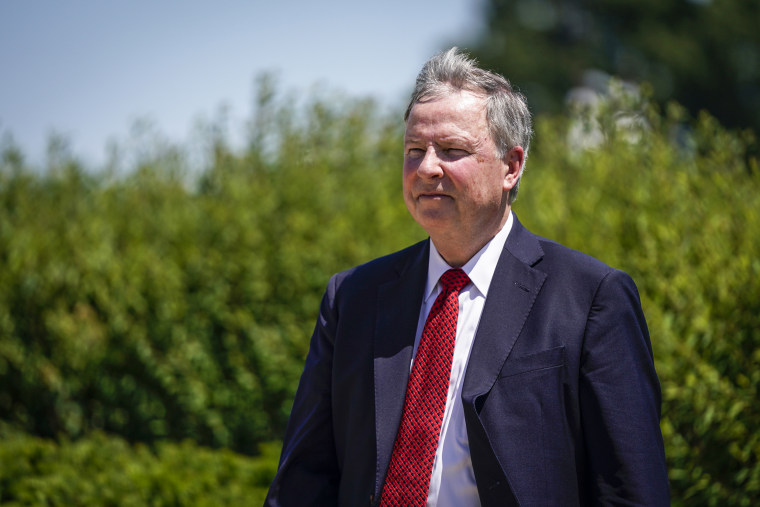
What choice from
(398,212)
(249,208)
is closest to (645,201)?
(398,212)

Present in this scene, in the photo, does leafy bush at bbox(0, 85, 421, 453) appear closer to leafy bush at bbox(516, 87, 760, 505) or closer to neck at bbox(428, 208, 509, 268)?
leafy bush at bbox(516, 87, 760, 505)

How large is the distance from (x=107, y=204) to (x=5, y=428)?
2.08m

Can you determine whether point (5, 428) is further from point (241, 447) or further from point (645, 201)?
point (645, 201)

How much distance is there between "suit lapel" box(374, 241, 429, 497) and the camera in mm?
2117

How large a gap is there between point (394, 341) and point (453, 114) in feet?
2.29

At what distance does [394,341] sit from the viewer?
7.36ft

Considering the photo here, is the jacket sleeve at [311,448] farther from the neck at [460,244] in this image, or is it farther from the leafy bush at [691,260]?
the leafy bush at [691,260]

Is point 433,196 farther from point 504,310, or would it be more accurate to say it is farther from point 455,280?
point 504,310

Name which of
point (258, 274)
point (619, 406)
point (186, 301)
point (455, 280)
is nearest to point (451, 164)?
point (455, 280)

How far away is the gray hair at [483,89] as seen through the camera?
2.16 metres

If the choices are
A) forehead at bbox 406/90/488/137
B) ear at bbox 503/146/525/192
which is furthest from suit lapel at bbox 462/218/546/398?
forehead at bbox 406/90/488/137

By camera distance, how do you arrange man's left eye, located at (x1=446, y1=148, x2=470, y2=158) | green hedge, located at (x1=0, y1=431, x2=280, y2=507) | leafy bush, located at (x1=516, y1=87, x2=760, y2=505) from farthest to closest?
green hedge, located at (x1=0, y1=431, x2=280, y2=507), leafy bush, located at (x1=516, y1=87, x2=760, y2=505), man's left eye, located at (x1=446, y1=148, x2=470, y2=158)

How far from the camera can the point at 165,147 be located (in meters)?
7.25

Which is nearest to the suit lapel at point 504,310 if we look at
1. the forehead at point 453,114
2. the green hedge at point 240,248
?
the forehead at point 453,114
